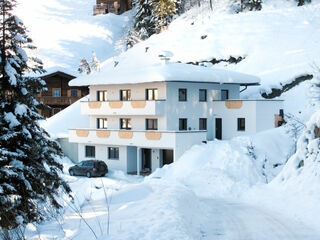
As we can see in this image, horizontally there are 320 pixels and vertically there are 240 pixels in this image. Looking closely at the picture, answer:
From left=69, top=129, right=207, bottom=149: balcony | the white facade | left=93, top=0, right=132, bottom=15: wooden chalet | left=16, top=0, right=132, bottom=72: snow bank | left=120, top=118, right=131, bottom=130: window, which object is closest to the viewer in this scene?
left=69, top=129, right=207, bottom=149: balcony

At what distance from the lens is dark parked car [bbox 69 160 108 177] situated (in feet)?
125

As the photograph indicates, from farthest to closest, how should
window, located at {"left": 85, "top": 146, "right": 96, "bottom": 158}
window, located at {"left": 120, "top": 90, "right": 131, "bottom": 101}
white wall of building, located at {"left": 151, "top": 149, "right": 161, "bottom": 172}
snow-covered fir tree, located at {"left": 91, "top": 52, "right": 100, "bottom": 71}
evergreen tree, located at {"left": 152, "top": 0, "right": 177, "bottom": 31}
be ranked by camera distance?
snow-covered fir tree, located at {"left": 91, "top": 52, "right": 100, "bottom": 71}, evergreen tree, located at {"left": 152, "top": 0, "right": 177, "bottom": 31}, window, located at {"left": 85, "top": 146, "right": 96, "bottom": 158}, window, located at {"left": 120, "top": 90, "right": 131, "bottom": 101}, white wall of building, located at {"left": 151, "top": 149, "right": 161, "bottom": 172}

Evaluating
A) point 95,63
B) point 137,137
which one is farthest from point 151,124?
point 95,63

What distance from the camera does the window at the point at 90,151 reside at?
43.4 metres

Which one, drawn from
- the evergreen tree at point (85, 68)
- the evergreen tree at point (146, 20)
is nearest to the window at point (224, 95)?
the evergreen tree at point (146, 20)

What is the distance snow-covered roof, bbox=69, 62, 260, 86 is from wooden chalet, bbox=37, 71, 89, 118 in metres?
17.9

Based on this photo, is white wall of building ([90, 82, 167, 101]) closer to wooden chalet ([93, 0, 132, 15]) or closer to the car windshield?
the car windshield

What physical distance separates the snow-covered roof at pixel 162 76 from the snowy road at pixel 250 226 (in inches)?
830

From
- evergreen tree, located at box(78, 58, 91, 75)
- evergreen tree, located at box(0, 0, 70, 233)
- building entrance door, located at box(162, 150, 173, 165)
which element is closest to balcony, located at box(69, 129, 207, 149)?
building entrance door, located at box(162, 150, 173, 165)

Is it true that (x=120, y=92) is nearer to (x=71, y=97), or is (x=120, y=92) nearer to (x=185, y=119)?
(x=185, y=119)

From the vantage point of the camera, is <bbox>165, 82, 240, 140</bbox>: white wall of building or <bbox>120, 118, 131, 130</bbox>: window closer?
<bbox>165, 82, 240, 140</bbox>: white wall of building

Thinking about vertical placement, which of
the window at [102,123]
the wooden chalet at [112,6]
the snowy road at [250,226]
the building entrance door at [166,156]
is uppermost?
the wooden chalet at [112,6]

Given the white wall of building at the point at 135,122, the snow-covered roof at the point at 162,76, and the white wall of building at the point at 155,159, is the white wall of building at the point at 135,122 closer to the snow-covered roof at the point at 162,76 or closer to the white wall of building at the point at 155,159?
the white wall of building at the point at 155,159

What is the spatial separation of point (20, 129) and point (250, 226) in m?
8.09
